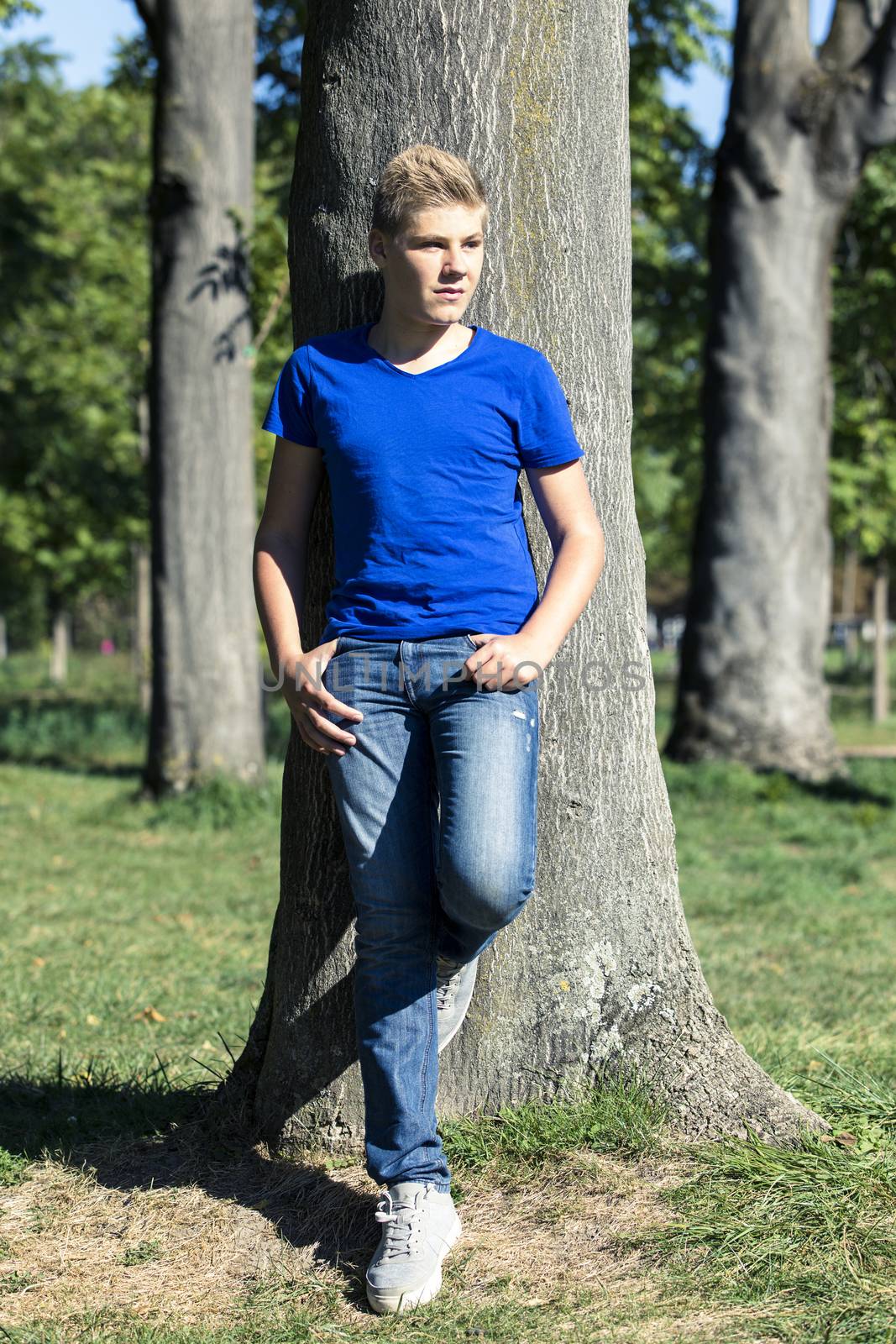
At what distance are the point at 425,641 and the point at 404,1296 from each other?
4.35ft

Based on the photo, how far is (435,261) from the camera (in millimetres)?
2932

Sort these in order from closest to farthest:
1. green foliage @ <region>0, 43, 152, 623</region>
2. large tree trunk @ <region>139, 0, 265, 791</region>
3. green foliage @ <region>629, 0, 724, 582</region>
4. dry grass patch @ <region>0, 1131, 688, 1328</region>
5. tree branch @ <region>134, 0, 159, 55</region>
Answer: dry grass patch @ <region>0, 1131, 688, 1328</region> < large tree trunk @ <region>139, 0, 265, 791</region> < tree branch @ <region>134, 0, 159, 55</region> < green foliage @ <region>629, 0, 724, 582</region> < green foliage @ <region>0, 43, 152, 623</region>

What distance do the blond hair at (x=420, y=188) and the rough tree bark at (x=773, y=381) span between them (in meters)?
9.01

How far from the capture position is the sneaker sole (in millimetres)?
2764

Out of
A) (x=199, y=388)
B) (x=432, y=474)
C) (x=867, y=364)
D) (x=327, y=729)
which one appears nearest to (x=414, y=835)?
(x=327, y=729)

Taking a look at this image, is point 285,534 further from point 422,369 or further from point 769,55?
point 769,55

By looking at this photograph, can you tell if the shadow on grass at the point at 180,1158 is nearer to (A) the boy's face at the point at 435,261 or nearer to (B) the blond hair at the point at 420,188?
(A) the boy's face at the point at 435,261

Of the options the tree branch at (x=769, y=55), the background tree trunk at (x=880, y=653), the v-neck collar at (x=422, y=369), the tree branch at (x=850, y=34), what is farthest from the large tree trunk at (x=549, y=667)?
the background tree trunk at (x=880, y=653)

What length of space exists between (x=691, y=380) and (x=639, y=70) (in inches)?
270

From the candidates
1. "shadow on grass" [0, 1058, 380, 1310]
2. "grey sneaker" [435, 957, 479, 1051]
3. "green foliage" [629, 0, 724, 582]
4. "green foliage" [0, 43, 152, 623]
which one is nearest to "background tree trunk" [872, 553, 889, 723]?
"green foliage" [629, 0, 724, 582]

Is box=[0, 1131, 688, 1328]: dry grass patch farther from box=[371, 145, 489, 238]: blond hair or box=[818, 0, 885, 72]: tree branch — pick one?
box=[818, 0, 885, 72]: tree branch

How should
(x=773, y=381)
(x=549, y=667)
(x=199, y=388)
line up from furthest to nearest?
(x=773, y=381), (x=199, y=388), (x=549, y=667)

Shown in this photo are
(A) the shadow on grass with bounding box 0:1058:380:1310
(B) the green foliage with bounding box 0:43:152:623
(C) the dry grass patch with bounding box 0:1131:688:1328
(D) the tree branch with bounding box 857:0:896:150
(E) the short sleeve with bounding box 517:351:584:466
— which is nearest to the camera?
(C) the dry grass patch with bounding box 0:1131:688:1328

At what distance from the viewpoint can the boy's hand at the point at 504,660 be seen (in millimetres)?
2779
